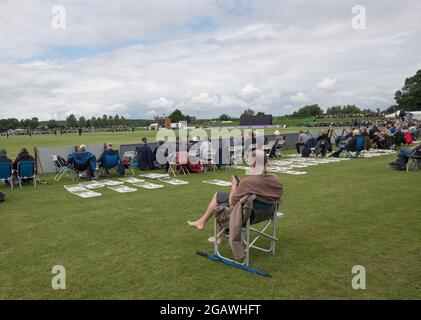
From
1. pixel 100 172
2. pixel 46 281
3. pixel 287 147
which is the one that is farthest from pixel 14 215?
pixel 287 147

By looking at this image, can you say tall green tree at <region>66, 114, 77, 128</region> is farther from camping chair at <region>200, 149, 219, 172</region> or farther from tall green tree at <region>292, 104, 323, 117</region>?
camping chair at <region>200, 149, 219, 172</region>

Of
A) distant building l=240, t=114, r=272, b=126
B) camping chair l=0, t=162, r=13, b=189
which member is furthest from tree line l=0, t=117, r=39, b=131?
camping chair l=0, t=162, r=13, b=189

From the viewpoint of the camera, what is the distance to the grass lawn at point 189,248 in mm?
4105

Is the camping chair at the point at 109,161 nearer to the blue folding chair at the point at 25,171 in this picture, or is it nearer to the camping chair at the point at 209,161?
the blue folding chair at the point at 25,171

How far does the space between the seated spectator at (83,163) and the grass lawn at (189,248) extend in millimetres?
3270

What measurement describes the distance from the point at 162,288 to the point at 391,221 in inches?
176

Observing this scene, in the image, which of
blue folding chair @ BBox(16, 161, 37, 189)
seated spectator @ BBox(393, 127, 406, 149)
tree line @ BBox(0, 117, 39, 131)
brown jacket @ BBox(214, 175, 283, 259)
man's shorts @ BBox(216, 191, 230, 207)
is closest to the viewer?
brown jacket @ BBox(214, 175, 283, 259)

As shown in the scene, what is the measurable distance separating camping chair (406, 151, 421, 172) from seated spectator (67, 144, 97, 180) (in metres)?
10.9

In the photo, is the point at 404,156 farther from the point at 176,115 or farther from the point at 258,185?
the point at 176,115

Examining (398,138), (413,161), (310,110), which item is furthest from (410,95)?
(413,161)

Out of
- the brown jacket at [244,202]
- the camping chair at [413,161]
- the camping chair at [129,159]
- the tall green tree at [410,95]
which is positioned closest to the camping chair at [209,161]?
the camping chair at [129,159]

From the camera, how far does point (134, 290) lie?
4102 millimetres

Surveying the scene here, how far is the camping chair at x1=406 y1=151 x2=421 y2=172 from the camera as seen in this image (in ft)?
41.6
